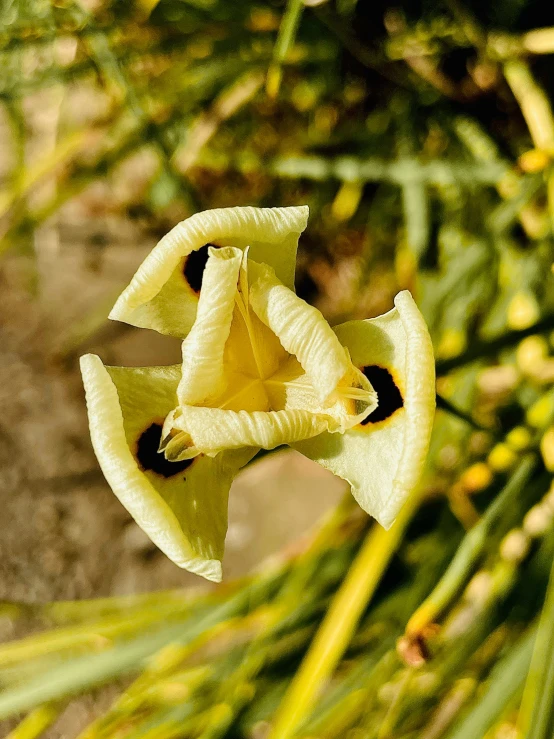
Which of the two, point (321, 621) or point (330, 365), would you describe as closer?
point (330, 365)

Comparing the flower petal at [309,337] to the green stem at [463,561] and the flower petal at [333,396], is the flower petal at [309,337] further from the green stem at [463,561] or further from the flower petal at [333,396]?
the green stem at [463,561]

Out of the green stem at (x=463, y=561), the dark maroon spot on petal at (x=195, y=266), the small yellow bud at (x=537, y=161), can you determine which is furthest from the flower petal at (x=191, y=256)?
the small yellow bud at (x=537, y=161)

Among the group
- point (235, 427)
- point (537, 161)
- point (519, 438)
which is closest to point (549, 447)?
point (519, 438)

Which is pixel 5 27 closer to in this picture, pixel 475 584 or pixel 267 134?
pixel 267 134

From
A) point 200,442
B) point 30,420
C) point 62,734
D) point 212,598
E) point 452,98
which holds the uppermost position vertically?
point 452,98

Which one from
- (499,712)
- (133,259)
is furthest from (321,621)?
(133,259)

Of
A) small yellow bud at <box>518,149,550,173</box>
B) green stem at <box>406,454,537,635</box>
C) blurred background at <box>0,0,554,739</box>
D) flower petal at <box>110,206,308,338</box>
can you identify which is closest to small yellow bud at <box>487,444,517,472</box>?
blurred background at <box>0,0,554,739</box>

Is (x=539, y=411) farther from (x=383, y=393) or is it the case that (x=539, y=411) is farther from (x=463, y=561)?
(x=383, y=393)
